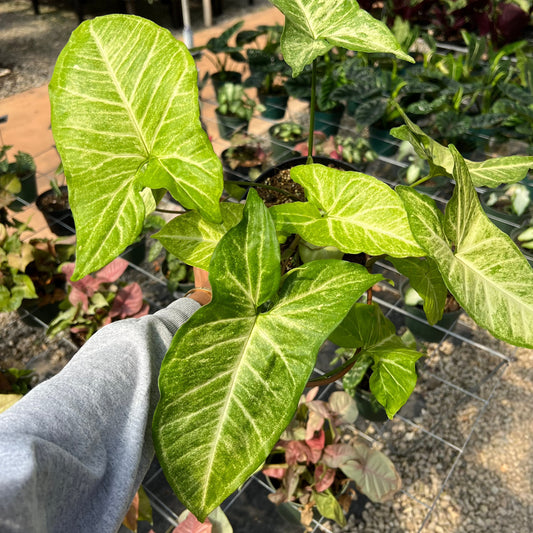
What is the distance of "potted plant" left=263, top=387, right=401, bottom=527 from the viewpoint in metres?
1.19

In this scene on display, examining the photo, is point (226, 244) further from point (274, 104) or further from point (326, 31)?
point (274, 104)

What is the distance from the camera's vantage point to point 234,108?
233 cm

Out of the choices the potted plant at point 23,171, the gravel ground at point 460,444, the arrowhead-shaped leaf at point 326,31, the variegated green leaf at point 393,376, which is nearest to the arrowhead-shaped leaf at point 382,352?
the variegated green leaf at point 393,376

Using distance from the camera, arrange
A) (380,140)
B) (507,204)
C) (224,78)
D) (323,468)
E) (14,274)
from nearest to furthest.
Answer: (323,468)
(14,274)
(507,204)
(380,140)
(224,78)

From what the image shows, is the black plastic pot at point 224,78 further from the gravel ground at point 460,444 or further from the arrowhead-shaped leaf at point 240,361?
the arrowhead-shaped leaf at point 240,361

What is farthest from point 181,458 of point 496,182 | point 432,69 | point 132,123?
point 432,69

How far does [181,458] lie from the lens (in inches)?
20.8

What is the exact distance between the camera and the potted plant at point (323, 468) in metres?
1.19

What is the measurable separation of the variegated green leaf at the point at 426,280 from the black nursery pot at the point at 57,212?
1.60m

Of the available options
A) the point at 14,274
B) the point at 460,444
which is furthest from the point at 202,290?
the point at 460,444

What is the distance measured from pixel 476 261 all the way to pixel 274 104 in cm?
208

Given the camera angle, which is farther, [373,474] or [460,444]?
[460,444]

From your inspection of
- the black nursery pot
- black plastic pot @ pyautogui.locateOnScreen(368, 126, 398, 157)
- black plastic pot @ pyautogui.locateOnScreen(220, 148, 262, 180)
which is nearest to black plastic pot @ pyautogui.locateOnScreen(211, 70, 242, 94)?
black plastic pot @ pyautogui.locateOnScreen(220, 148, 262, 180)

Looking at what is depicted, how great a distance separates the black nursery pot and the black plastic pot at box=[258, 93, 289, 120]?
3.62 ft
